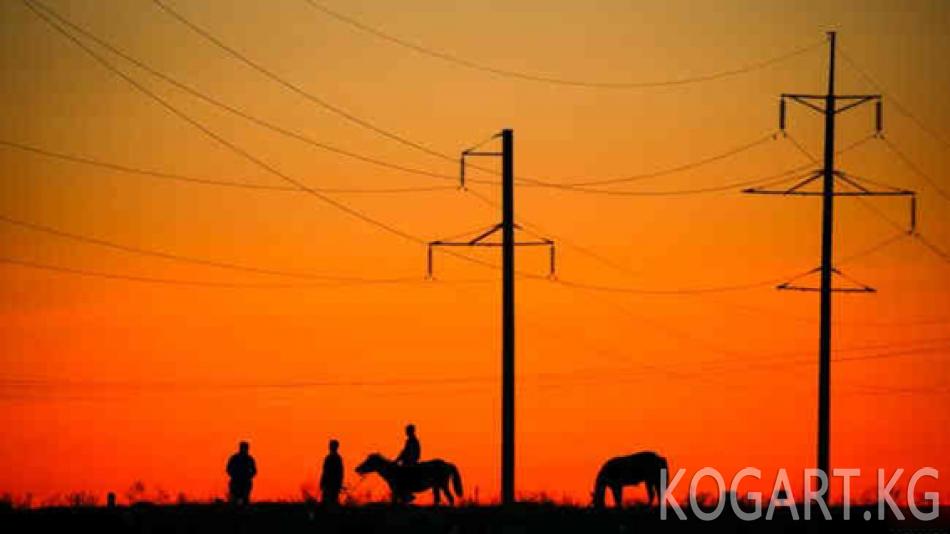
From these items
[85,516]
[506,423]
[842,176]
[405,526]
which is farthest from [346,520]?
[842,176]

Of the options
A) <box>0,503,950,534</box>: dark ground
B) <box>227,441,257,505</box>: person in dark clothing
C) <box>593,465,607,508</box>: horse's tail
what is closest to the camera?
<box>0,503,950,534</box>: dark ground

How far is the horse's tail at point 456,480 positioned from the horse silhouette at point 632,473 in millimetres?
4750

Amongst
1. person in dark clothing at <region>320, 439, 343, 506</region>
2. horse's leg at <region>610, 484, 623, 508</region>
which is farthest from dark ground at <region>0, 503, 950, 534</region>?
horse's leg at <region>610, 484, 623, 508</region>

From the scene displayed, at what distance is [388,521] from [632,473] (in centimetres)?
1590

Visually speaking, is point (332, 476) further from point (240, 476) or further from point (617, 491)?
point (617, 491)

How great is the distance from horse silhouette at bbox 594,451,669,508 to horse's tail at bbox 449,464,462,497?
475 cm

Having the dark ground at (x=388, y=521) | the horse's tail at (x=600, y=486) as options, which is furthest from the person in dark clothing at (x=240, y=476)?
the horse's tail at (x=600, y=486)

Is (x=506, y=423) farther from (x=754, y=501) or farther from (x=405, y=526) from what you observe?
(x=405, y=526)

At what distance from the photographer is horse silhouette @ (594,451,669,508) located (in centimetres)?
7794

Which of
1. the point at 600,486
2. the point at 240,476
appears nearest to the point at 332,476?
the point at 240,476

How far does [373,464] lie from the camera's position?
2899 inches

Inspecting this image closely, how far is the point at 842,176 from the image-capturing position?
8100 centimetres

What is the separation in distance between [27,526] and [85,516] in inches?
47.8

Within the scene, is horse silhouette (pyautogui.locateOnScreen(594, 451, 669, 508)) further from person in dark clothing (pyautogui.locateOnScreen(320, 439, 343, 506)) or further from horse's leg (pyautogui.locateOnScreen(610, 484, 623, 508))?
person in dark clothing (pyautogui.locateOnScreen(320, 439, 343, 506))
